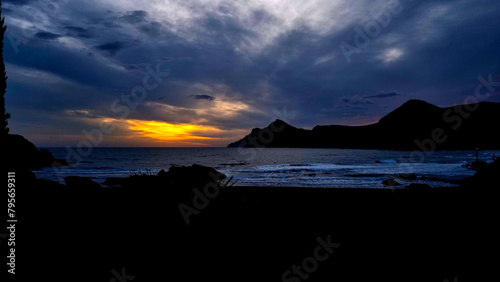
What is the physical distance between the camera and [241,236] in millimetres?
5754

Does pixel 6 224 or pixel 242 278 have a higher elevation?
pixel 6 224

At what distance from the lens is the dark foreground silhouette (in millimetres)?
4461

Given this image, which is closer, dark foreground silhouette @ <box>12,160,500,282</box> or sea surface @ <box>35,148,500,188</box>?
dark foreground silhouette @ <box>12,160,500,282</box>

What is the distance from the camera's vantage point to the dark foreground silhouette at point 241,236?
14.6 ft

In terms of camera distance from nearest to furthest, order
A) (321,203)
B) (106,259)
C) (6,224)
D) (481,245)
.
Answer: (106,259)
(481,245)
(6,224)
(321,203)

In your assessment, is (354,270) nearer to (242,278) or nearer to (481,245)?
(242,278)

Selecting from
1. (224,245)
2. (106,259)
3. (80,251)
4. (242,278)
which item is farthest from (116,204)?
(242,278)

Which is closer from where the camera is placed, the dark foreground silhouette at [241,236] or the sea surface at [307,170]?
the dark foreground silhouette at [241,236]

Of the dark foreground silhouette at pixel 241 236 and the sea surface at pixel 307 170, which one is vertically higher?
the dark foreground silhouette at pixel 241 236

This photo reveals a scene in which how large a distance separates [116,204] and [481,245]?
9.02 metres

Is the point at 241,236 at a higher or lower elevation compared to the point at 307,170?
higher

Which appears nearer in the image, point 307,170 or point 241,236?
point 241,236

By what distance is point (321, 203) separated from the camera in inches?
334

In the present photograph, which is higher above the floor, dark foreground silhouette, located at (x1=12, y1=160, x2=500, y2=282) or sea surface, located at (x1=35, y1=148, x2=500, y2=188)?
dark foreground silhouette, located at (x1=12, y1=160, x2=500, y2=282)
